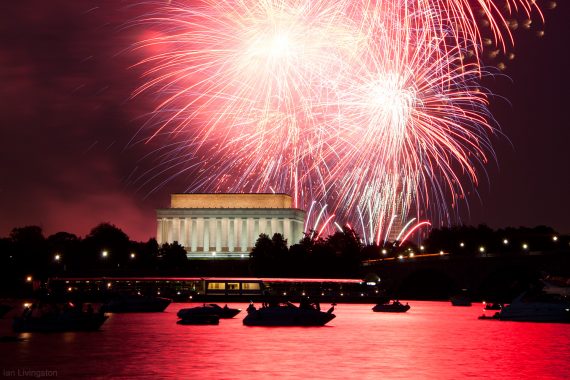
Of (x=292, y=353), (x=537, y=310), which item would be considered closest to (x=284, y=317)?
(x=537, y=310)

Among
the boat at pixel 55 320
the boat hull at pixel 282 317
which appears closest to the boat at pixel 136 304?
the boat hull at pixel 282 317

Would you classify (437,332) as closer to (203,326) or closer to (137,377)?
(203,326)

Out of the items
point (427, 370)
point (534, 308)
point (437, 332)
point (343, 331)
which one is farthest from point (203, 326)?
point (427, 370)

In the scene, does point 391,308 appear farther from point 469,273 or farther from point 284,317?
point 284,317

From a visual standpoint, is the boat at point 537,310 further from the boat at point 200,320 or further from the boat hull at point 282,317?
the boat at point 200,320

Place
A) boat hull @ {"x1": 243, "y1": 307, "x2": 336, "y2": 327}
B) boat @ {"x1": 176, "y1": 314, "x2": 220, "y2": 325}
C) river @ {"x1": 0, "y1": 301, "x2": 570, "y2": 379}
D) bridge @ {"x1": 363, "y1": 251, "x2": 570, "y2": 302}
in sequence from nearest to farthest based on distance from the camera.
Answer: river @ {"x1": 0, "y1": 301, "x2": 570, "y2": 379}, boat hull @ {"x1": 243, "y1": 307, "x2": 336, "y2": 327}, boat @ {"x1": 176, "y1": 314, "x2": 220, "y2": 325}, bridge @ {"x1": 363, "y1": 251, "x2": 570, "y2": 302}

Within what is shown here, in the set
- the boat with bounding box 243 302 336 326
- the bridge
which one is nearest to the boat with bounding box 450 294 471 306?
the bridge

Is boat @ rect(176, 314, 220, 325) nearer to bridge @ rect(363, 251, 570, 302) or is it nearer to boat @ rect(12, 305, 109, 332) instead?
boat @ rect(12, 305, 109, 332)
